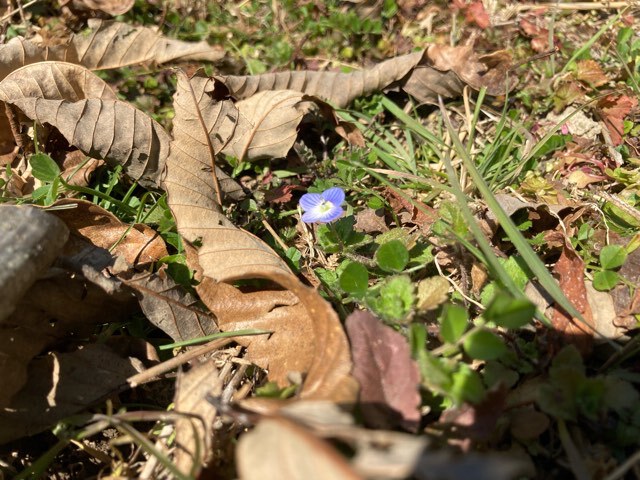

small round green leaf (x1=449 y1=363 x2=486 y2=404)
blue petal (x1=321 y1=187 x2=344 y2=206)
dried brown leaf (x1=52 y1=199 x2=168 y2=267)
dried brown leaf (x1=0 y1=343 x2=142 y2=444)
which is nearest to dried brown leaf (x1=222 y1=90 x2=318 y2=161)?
blue petal (x1=321 y1=187 x2=344 y2=206)

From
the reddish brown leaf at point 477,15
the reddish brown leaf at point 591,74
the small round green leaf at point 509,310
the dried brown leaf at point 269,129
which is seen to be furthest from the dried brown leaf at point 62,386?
the reddish brown leaf at point 477,15

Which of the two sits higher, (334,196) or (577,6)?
(577,6)

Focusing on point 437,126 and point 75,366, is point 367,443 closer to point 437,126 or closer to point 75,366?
point 75,366

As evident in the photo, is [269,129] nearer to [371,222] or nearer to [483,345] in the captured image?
[371,222]

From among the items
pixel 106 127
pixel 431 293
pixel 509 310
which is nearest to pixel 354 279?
pixel 431 293

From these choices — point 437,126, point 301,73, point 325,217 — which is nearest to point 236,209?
point 325,217

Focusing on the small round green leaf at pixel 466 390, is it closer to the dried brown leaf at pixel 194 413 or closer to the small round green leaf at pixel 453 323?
the small round green leaf at pixel 453 323

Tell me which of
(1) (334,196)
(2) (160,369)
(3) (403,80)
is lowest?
(2) (160,369)

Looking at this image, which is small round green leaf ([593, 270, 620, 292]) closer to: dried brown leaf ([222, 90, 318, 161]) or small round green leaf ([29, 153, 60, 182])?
dried brown leaf ([222, 90, 318, 161])
